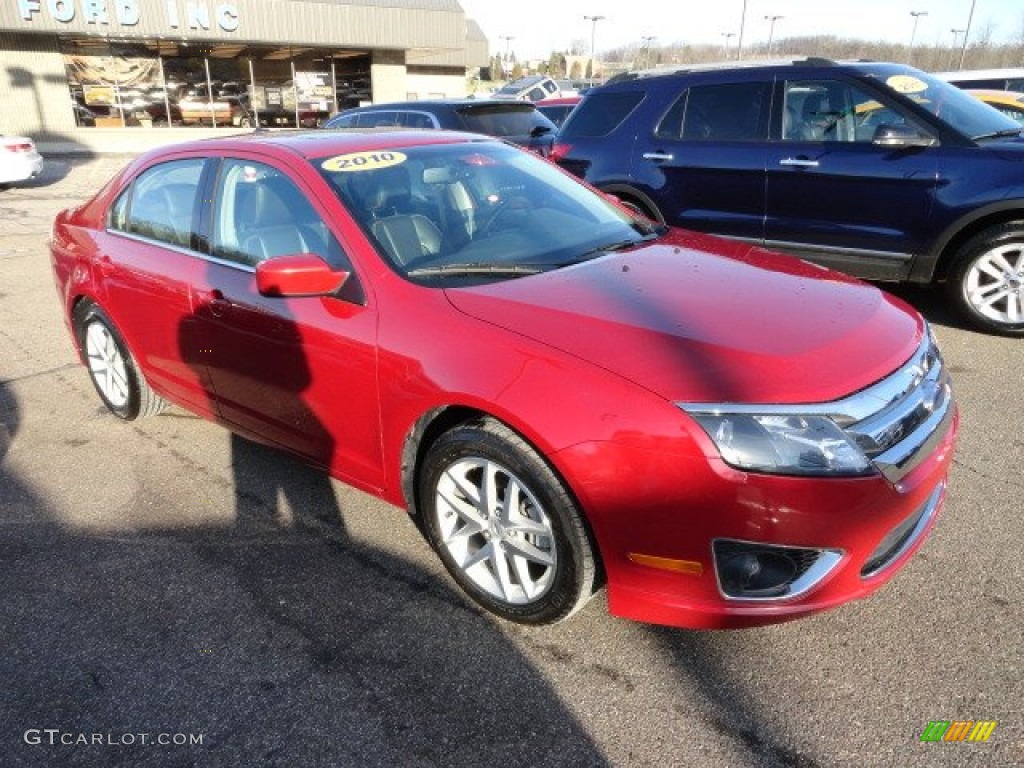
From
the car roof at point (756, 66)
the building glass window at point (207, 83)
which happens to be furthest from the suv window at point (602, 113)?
the building glass window at point (207, 83)

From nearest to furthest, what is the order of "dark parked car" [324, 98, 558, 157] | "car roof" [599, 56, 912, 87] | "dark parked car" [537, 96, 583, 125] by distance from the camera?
"car roof" [599, 56, 912, 87] < "dark parked car" [324, 98, 558, 157] < "dark parked car" [537, 96, 583, 125]

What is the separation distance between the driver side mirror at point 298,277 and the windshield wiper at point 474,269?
29cm

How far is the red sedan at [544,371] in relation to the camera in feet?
7.33

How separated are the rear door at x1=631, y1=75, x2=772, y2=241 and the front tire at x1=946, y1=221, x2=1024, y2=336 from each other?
4.72ft

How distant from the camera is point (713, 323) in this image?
8.29 feet

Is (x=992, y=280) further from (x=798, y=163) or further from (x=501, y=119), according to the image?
(x=501, y=119)

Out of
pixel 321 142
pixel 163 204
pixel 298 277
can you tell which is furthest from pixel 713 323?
pixel 163 204

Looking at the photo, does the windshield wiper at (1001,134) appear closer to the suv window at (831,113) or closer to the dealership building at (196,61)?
the suv window at (831,113)

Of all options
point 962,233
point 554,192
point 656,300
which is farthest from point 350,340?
point 962,233

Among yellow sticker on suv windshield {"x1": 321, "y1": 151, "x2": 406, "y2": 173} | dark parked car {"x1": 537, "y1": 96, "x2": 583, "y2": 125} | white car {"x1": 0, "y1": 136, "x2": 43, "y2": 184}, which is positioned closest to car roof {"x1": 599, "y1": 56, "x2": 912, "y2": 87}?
yellow sticker on suv windshield {"x1": 321, "y1": 151, "x2": 406, "y2": 173}

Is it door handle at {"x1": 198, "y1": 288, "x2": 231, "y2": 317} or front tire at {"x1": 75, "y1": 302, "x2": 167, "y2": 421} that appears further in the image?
front tire at {"x1": 75, "y1": 302, "x2": 167, "y2": 421}

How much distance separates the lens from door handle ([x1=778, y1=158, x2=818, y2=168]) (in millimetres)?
5863

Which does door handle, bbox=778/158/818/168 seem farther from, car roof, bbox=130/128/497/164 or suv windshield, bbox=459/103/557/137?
suv windshield, bbox=459/103/557/137

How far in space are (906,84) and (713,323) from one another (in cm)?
441
